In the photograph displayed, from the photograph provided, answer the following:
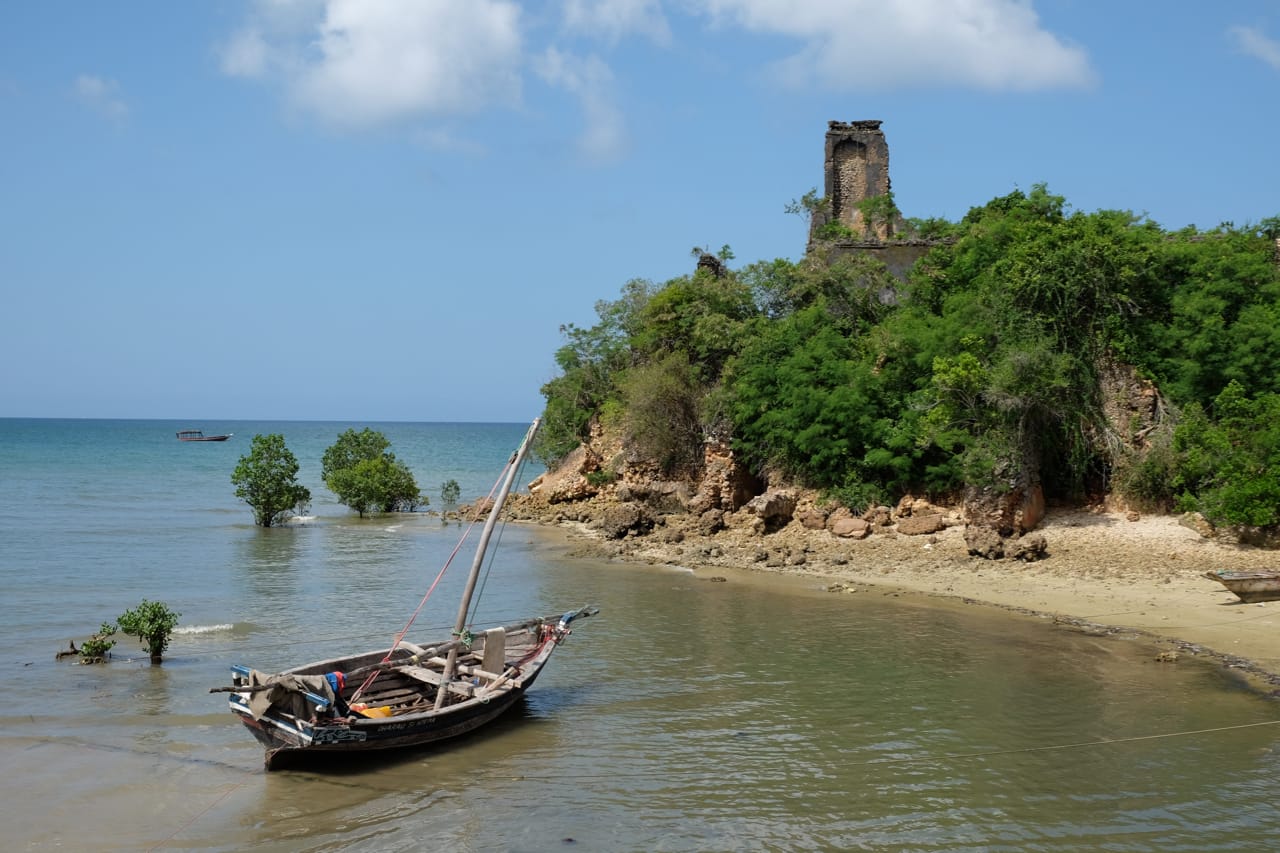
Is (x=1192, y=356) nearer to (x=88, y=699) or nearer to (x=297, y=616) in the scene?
(x=297, y=616)

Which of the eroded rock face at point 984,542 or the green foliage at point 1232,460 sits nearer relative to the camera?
the green foliage at point 1232,460

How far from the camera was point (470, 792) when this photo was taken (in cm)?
1145

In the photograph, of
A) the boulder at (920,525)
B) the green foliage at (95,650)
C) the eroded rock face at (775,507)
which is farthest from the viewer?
the eroded rock face at (775,507)

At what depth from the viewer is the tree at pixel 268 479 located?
35.4 meters

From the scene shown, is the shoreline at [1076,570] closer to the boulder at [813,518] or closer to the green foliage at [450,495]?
the boulder at [813,518]

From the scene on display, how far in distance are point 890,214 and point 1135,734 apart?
1088 inches

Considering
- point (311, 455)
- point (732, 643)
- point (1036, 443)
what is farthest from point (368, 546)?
point (311, 455)

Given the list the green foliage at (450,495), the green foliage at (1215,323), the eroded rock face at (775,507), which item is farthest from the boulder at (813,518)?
the green foliage at (450,495)

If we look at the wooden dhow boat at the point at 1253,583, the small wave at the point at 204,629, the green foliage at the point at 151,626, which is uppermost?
the wooden dhow boat at the point at 1253,583

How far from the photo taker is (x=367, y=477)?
1599 inches

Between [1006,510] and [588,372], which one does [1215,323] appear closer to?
[1006,510]

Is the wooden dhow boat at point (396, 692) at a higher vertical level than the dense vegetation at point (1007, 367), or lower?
lower

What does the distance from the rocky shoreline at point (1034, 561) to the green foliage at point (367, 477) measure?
1312 centimetres

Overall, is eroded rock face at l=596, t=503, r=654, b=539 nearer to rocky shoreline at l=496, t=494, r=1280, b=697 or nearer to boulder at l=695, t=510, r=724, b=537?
rocky shoreline at l=496, t=494, r=1280, b=697
